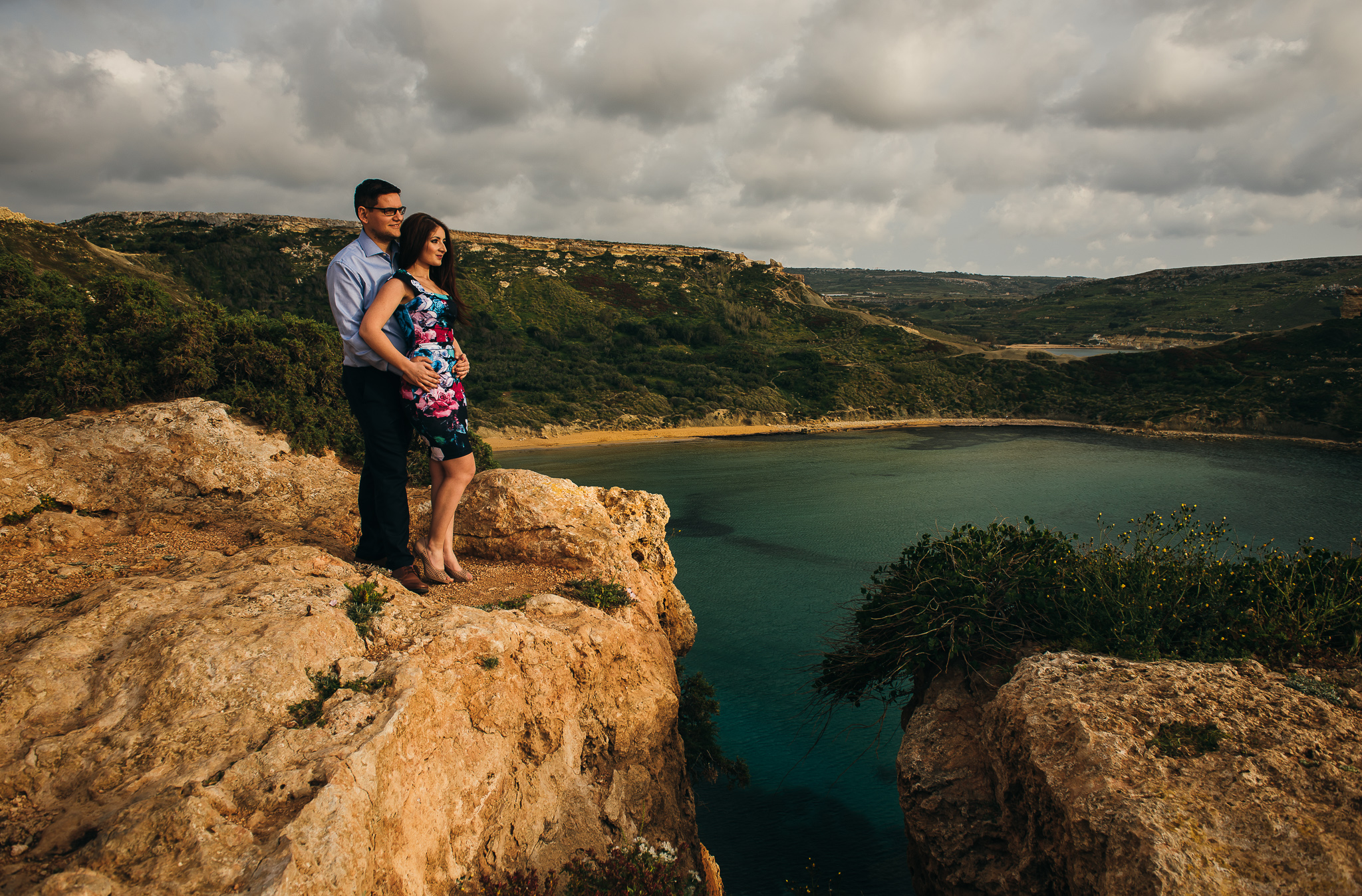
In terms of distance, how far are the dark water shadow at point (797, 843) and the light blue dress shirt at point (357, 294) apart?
5.99 meters

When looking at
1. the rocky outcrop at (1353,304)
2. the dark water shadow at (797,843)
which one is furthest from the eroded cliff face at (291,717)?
the rocky outcrop at (1353,304)

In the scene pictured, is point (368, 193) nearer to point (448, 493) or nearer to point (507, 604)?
point (448, 493)

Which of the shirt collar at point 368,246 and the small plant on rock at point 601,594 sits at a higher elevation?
the shirt collar at point 368,246

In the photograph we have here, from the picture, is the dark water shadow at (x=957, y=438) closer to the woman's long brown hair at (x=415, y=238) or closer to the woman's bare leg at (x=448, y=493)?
the woman's bare leg at (x=448, y=493)

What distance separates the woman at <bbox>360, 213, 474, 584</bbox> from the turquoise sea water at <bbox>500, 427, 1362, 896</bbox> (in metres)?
5.15

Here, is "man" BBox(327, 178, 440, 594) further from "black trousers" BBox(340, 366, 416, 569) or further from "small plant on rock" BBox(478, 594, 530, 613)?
"small plant on rock" BBox(478, 594, 530, 613)

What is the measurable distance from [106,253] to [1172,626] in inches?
1850

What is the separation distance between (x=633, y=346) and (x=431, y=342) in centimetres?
4860

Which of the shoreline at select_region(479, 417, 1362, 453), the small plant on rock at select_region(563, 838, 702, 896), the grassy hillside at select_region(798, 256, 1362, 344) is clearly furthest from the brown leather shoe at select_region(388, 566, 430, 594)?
the grassy hillside at select_region(798, 256, 1362, 344)

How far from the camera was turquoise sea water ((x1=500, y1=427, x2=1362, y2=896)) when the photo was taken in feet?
24.3

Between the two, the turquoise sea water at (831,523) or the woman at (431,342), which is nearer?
the woman at (431,342)

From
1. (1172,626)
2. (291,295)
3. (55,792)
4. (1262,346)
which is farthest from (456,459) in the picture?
(1262,346)

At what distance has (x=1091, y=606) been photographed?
539cm

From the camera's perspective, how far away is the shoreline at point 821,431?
112 ft
